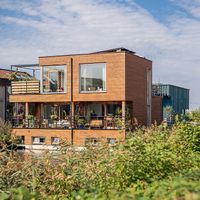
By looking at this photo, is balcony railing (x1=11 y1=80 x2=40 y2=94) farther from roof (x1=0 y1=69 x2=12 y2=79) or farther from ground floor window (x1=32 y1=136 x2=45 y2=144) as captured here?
roof (x1=0 y1=69 x2=12 y2=79)

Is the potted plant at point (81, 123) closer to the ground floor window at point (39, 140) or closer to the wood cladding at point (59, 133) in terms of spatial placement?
the wood cladding at point (59, 133)

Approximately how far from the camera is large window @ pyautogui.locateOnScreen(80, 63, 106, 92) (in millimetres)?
28312

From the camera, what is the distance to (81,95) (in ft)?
94.4

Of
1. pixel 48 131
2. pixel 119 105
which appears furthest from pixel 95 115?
pixel 48 131

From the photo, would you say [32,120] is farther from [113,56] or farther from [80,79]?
[113,56]

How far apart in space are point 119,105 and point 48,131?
522 cm

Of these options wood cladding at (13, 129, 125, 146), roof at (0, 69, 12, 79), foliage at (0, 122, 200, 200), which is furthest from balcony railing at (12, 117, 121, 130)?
foliage at (0, 122, 200, 200)

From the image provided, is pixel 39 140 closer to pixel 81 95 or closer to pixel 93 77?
Answer: pixel 81 95

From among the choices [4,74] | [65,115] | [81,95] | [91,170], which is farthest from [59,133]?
[91,170]

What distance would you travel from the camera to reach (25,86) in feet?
102

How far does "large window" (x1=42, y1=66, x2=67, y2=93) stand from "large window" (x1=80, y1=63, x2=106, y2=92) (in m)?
1.42

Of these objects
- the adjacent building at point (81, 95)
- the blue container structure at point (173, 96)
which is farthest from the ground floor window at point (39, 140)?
the blue container structure at point (173, 96)

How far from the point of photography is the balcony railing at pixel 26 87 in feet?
99.7

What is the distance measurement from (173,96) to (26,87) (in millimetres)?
17854
